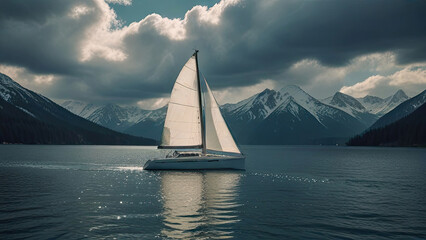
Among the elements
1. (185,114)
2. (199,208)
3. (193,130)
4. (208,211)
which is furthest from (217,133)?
(208,211)

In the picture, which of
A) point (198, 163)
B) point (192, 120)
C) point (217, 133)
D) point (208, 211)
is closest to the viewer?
point (208, 211)

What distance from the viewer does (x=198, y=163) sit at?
56375mm

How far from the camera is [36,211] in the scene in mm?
25953

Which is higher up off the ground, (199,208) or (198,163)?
(198,163)

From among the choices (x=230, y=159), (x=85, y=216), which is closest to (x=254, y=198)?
(x=85, y=216)

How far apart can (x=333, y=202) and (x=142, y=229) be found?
744 inches

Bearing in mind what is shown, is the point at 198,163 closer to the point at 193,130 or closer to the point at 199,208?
the point at 193,130

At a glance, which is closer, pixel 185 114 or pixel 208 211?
pixel 208 211

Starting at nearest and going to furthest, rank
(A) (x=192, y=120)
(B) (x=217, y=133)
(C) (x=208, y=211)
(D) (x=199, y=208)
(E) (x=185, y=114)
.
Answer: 1. (C) (x=208, y=211)
2. (D) (x=199, y=208)
3. (B) (x=217, y=133)
4. (E) (x=185, y=114)
5. (A) (x=192, y=120)

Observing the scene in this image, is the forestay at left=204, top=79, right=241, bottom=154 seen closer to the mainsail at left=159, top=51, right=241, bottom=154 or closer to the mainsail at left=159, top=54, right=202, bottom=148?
the mainsail at left=159, top=51, right=241, bottom=154

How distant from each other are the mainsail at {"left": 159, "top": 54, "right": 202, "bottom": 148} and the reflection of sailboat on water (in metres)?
13.9

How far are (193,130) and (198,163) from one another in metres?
6.29

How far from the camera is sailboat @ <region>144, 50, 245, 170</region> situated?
57000 mm

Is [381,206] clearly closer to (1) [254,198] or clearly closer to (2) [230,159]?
(1) [254,198]
